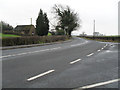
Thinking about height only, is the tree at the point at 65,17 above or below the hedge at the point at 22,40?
above

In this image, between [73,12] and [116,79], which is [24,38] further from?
[73,12]

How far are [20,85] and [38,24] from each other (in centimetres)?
5068

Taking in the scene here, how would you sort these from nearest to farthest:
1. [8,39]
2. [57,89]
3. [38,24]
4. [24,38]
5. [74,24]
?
[57,89] → [8,39] → [24,38] → [38,24] → [74,24]

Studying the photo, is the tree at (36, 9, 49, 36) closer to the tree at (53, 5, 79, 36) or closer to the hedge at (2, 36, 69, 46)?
the tree at (53, 5, 79, 36)

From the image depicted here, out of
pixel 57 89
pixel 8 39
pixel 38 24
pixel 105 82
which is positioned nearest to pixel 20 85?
pixel 57 89

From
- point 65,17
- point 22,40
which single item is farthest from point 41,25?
point 22,40

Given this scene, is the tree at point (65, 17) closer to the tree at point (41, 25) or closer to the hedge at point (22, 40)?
the tree at point (41, 25)

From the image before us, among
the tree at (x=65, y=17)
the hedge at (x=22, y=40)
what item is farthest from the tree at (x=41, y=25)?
the hedge at (x=22, y=40)

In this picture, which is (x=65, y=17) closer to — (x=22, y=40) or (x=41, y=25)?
(x=41, y=25)

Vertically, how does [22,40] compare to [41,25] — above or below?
below

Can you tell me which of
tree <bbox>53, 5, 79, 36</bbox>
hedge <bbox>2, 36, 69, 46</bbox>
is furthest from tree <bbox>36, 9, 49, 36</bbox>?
hedge <bbox>2, 36, 69, 46</bbox>

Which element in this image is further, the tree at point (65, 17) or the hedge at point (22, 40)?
the tree at point (65, 17)

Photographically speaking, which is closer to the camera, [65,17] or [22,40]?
[22,40]

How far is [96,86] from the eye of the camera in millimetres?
3689
